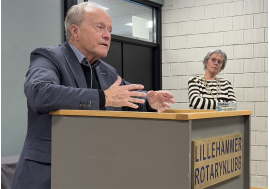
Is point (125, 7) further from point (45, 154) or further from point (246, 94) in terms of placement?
point (45, 154)

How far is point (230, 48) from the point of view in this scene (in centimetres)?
493

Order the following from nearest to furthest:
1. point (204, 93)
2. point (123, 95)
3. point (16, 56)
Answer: point (123, 95)
point (204, 93)
point (16, 56)

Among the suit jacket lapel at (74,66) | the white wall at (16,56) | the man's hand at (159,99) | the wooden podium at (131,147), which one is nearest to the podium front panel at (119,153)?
the wooden podium at (131,147)

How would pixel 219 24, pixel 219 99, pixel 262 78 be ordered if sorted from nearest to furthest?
pixel 219 99 → pixel 262 78 → pixel 219 24

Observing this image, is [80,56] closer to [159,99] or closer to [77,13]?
[77,13]

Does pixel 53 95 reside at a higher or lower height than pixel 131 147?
higher

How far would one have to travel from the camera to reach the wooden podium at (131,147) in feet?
3.56

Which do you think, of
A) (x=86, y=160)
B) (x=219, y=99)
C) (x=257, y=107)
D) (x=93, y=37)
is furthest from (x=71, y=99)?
(x=257, y=107)

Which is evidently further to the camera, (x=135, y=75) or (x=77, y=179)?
(x=135, y=75)

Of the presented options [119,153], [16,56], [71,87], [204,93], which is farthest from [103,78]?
[16,56]

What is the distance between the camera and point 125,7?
4922mm

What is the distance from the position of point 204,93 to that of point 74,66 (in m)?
2.03

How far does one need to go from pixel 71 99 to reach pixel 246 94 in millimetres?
3884

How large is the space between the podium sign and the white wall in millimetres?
2497
